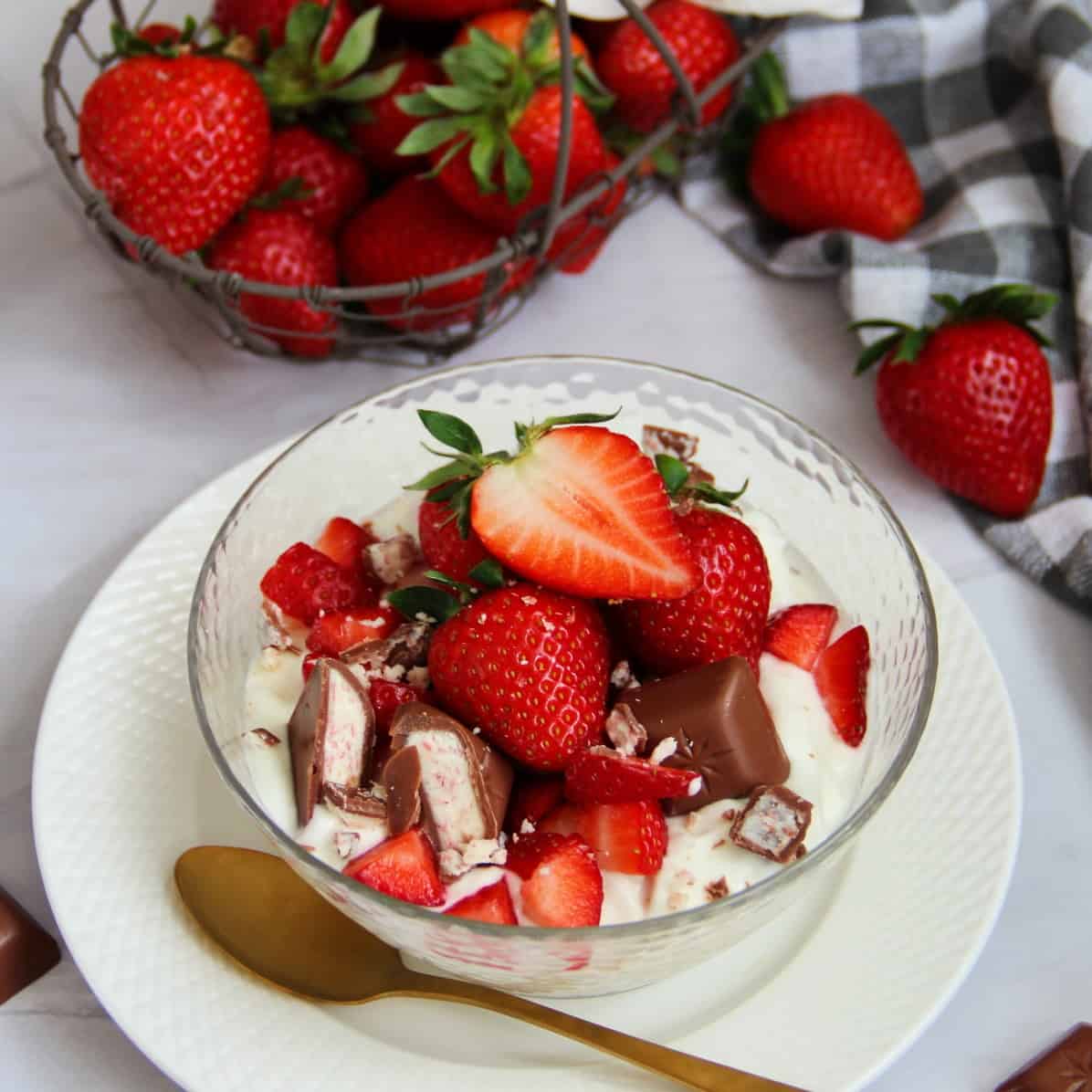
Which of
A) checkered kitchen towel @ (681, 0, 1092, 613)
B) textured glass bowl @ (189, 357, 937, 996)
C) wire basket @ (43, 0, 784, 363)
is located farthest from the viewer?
checkered kitchen towel @ (681, 0, 1092, 613)

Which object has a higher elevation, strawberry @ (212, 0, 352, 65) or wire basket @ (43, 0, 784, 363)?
strawberry @ (212, 0, 352, 65)

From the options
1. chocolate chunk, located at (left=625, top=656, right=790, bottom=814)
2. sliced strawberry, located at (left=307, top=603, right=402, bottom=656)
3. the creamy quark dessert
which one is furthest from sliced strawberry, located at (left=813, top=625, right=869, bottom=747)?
sliced strawberry, located at (left=307, top=603, right=402, bottom=656)

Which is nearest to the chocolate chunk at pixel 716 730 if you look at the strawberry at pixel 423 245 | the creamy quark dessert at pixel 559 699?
the creamy quark dessert at pixel 559 699

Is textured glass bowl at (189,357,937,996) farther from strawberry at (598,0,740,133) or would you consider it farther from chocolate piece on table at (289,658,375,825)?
strawberry at (598,0,740,133)

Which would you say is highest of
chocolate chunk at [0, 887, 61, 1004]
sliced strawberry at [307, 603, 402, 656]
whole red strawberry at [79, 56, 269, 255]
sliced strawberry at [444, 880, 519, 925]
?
whole red strawberry at [79, 56, 269, 255]

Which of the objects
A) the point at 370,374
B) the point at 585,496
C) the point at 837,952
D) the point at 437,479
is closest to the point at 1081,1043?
the point at 837,952

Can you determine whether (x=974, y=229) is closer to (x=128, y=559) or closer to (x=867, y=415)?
(x=867, y=415)

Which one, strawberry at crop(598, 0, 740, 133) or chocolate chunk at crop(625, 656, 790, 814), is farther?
strawberry at crop(598, 0, 740, 133)

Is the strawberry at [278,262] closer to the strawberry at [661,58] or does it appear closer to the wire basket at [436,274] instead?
the wire basket at [436,274]
